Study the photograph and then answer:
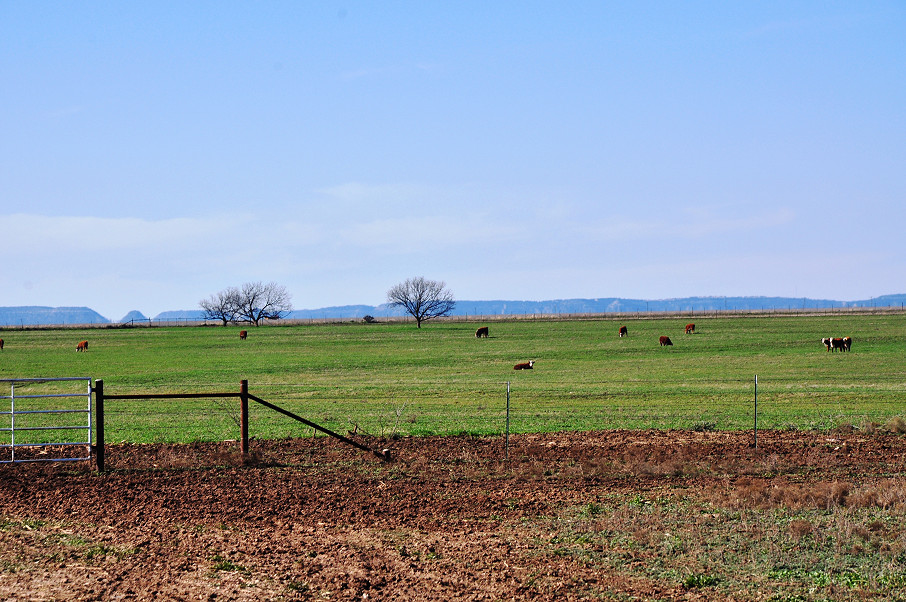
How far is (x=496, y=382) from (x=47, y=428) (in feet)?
75.9

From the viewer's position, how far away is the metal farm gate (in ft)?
52.0

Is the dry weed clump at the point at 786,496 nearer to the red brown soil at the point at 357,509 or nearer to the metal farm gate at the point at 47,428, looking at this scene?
the red brown soil at the point at 357,509

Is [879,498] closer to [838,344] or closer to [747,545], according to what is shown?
[747,545]

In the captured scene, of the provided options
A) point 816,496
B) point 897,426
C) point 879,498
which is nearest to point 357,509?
point 816,496

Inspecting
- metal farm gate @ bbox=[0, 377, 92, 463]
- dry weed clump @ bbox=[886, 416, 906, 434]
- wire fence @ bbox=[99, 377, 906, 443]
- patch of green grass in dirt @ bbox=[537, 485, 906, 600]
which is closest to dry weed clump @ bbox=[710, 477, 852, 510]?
patch of green grass in dirt @ bbox=[537, 485, 906, 600]

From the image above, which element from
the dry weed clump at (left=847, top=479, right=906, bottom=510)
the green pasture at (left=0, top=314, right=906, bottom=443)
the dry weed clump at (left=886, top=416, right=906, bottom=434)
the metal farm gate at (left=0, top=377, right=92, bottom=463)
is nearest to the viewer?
the dry weed clump at (left=847, top=479, right=906, bottom=510)

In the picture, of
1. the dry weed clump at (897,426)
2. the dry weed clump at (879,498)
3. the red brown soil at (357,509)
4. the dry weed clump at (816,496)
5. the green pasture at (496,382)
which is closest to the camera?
the red brown soil at (357,509)

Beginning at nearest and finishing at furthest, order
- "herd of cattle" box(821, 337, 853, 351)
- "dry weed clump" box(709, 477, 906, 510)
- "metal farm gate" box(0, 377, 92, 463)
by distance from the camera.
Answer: "dry weed clump" box(709, 477, 906, 510) → "metal farm gate" box(0, 377, 92, 463) → "herd of cattle" box(821, 337, 853, 351)

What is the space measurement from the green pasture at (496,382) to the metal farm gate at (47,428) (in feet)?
1.78

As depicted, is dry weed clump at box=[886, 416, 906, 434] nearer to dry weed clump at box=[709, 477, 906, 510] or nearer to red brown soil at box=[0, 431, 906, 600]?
red brown soil at box=[0, 431, 906, 600]

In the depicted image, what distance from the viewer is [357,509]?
39.9 ft

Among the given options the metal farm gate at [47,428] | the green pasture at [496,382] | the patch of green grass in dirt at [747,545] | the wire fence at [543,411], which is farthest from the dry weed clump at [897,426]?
the metal farm gate at [47,428]

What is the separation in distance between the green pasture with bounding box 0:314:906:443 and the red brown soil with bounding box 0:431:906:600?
3.30 metres

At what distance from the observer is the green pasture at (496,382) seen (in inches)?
869
